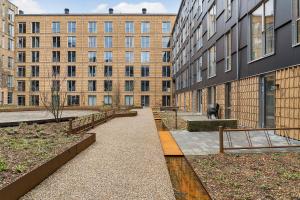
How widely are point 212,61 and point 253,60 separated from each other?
10.8 meters

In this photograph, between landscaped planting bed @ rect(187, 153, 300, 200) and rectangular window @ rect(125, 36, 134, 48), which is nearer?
landscaped planting bed @ rect(187, 153, 300, 200)

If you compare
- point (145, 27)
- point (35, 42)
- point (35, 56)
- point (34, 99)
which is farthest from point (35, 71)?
point (145, 27)

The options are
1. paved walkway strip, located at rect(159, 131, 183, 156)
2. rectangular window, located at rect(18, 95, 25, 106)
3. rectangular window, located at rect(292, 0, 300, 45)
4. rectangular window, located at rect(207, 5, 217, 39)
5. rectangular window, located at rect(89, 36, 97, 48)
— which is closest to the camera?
paved walkway strip, located at rect(159, 131, 183, 156)

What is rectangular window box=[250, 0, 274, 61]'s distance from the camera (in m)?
14.8

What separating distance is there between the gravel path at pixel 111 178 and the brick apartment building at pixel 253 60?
5.60 m

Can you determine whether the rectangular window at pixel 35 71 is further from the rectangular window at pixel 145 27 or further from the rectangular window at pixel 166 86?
the rectangular window at pixel 166 86

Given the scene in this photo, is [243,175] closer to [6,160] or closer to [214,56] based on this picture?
[6,160]

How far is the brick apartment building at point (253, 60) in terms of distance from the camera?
41.4 feet

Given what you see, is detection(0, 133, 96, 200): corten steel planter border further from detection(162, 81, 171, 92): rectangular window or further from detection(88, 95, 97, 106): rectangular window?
detection(88, 95, 97, 106): rectangular window

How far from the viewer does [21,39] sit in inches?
2539

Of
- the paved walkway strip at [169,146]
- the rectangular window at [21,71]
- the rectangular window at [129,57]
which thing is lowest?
the paved walkway strip at [169,146]

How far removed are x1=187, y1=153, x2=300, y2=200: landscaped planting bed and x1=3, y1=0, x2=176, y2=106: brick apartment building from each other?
55000 millimetres

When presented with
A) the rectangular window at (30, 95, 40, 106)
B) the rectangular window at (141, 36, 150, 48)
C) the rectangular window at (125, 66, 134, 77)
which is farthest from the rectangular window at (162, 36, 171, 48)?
the rectangular window at (30, 95, 40, 106)

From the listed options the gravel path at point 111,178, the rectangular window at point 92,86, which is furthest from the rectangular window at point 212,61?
the rectangular window at point 92,86
